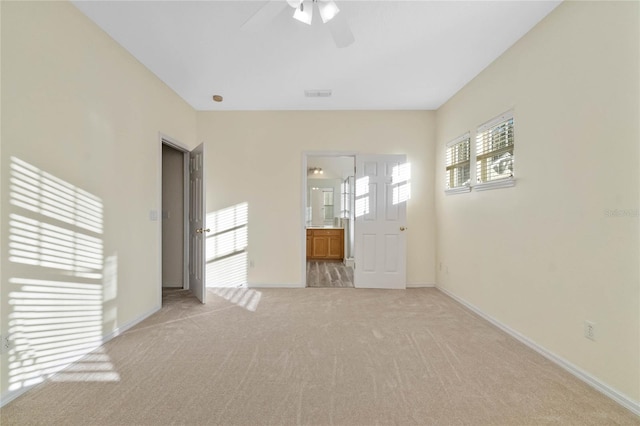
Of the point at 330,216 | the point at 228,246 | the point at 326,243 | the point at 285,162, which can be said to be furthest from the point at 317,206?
the point at 228,246

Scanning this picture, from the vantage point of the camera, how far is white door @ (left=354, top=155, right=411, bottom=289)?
475 cm

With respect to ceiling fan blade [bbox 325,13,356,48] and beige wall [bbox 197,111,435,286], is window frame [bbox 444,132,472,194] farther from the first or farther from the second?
ceiling fan blade [bbox 325,13,356,48]

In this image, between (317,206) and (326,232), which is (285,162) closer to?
(326,232)

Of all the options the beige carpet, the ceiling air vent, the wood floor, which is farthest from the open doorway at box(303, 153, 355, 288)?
the beige carpet

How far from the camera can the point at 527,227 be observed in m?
2.76

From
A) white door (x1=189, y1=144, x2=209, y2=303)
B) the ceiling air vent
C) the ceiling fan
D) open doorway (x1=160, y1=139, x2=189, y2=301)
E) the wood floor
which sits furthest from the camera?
the wood floor

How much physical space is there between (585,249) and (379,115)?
133 inches

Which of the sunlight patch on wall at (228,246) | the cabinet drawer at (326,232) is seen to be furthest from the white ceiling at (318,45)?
the cabinet drawer at (326,232)

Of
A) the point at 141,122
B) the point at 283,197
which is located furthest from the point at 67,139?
the point at 283,197

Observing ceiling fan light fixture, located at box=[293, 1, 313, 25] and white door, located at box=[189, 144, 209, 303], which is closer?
ceiling fan light fixture, located at box=[293, 1, 313, 25]

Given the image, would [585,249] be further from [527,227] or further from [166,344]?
[166,344]

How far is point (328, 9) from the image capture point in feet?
6.84

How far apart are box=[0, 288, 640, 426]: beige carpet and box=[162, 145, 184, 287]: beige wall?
146 centimetres

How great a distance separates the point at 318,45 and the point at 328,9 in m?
0.91
